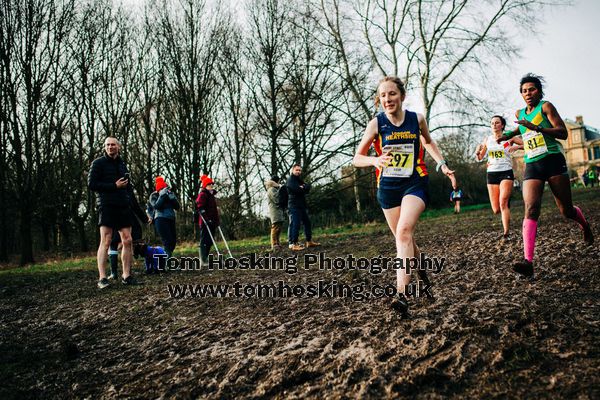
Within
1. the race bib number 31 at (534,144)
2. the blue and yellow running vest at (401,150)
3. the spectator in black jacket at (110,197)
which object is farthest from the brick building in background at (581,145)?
the blue and yellow running vest at (401,150)

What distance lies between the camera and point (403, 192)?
11.4 ft

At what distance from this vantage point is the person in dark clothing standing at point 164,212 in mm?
8203

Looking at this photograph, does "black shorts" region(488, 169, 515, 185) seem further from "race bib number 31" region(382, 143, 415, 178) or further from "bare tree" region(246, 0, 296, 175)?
"bare tree" region(246, 0, 296, 175)

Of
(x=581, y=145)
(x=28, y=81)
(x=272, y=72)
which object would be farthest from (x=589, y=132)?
(x=28, y=81)

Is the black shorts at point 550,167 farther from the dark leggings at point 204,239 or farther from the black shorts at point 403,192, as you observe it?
the dark leggings at point 204,239

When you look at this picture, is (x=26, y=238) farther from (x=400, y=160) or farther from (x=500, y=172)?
(x=400, y=160)

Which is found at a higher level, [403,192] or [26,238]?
[26,238]

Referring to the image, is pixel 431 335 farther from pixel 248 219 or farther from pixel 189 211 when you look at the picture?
pixel 189 211

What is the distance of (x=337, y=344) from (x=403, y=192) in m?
1.42

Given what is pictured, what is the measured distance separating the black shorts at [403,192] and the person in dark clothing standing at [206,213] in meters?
5.42

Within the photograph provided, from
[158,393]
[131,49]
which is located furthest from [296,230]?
[131,49]

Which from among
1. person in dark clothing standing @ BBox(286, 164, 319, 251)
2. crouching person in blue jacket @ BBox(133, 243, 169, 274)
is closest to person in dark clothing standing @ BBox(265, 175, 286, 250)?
person in dark clothing standing @ BBox(286, 164, 319, 251)

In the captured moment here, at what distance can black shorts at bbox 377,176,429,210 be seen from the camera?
3426mm

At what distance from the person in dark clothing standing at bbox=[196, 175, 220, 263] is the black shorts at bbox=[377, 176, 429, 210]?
542 cm
